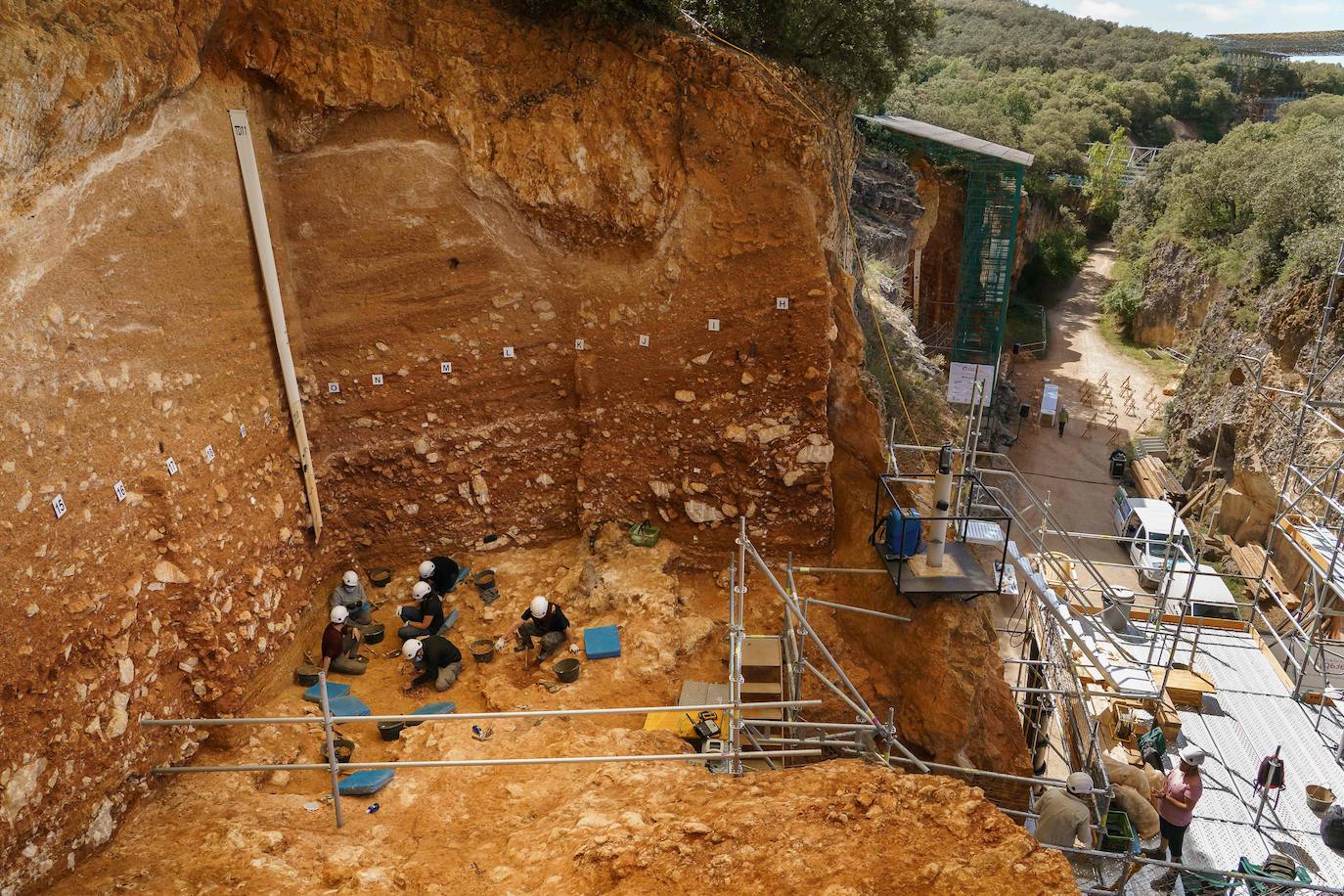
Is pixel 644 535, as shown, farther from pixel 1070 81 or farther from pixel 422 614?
pixel 1070 81

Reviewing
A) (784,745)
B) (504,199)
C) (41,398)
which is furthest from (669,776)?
(504,199)

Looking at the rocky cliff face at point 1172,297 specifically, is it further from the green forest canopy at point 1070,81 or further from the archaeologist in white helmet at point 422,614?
the archaeologist in white helmet at point 422,614

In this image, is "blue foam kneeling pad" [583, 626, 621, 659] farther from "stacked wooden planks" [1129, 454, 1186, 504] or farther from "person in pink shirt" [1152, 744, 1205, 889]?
"stacked wooden planks" [1129, 454, 1186, 504]

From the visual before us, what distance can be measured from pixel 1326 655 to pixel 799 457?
9180 millimetres

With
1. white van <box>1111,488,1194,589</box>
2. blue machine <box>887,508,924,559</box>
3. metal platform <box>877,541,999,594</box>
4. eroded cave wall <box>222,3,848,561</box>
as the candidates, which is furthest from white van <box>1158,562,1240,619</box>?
eroded cave wall <box>222,3,848,561</box>

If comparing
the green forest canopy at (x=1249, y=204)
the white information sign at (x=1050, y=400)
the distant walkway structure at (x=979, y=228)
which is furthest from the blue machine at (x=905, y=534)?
the white information sign at (x=1050, y=400)

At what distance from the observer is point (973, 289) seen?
21.5 metres

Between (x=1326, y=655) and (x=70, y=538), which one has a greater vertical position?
(x=70, y=538)

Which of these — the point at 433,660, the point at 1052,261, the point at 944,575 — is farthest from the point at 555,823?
the point at 1052,261

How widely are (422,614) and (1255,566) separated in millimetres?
17325

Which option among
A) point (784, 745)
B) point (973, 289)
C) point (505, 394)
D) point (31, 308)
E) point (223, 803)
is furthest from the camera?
point (973, 289)

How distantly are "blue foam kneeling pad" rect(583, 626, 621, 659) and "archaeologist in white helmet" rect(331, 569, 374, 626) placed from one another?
2.39 m

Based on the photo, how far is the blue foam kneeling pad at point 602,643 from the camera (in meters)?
8.52

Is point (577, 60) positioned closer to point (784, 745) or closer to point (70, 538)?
point (70, 538)
